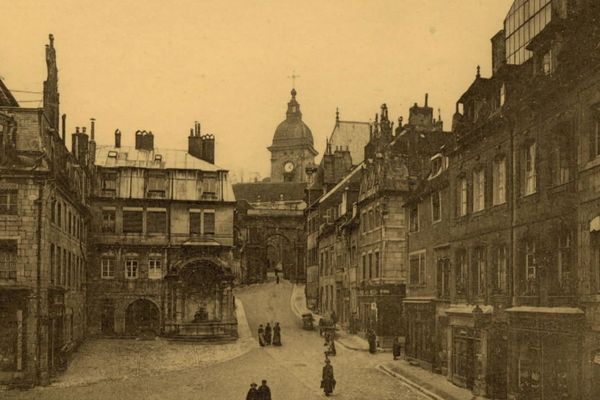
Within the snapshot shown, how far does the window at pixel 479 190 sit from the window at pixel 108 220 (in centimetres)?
2966

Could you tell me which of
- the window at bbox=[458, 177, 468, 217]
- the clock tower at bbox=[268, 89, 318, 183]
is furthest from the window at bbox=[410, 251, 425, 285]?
the clock tower at bbox=[268, 89, 318, 183]

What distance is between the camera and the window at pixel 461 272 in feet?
96.4

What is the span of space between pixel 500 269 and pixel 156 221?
101 feet

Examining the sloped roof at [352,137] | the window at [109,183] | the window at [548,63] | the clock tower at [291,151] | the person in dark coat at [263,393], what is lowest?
the person in dark coat at [263,393]

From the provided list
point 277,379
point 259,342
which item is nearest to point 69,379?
point 277,379

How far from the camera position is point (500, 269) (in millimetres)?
25875

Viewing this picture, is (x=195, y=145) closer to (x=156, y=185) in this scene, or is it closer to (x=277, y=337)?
(x=156, y=185)

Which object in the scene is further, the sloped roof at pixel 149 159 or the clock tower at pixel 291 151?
the clock tower at pixel 291 151

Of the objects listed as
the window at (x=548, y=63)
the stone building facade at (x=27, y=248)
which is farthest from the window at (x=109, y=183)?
the window at (x=548, y=63)

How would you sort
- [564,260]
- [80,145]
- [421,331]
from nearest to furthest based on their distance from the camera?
[564,260] < [421,331] < [80,145]

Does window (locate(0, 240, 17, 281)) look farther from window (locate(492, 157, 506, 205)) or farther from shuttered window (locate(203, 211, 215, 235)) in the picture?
shuttered window (locate(203, 211, 215, 235))

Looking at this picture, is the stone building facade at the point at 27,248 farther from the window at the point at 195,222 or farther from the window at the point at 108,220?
the window at the point at 195,222

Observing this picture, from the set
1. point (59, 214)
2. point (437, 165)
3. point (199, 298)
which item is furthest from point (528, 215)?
point (199, 298)

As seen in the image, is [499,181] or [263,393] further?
[499,181]
